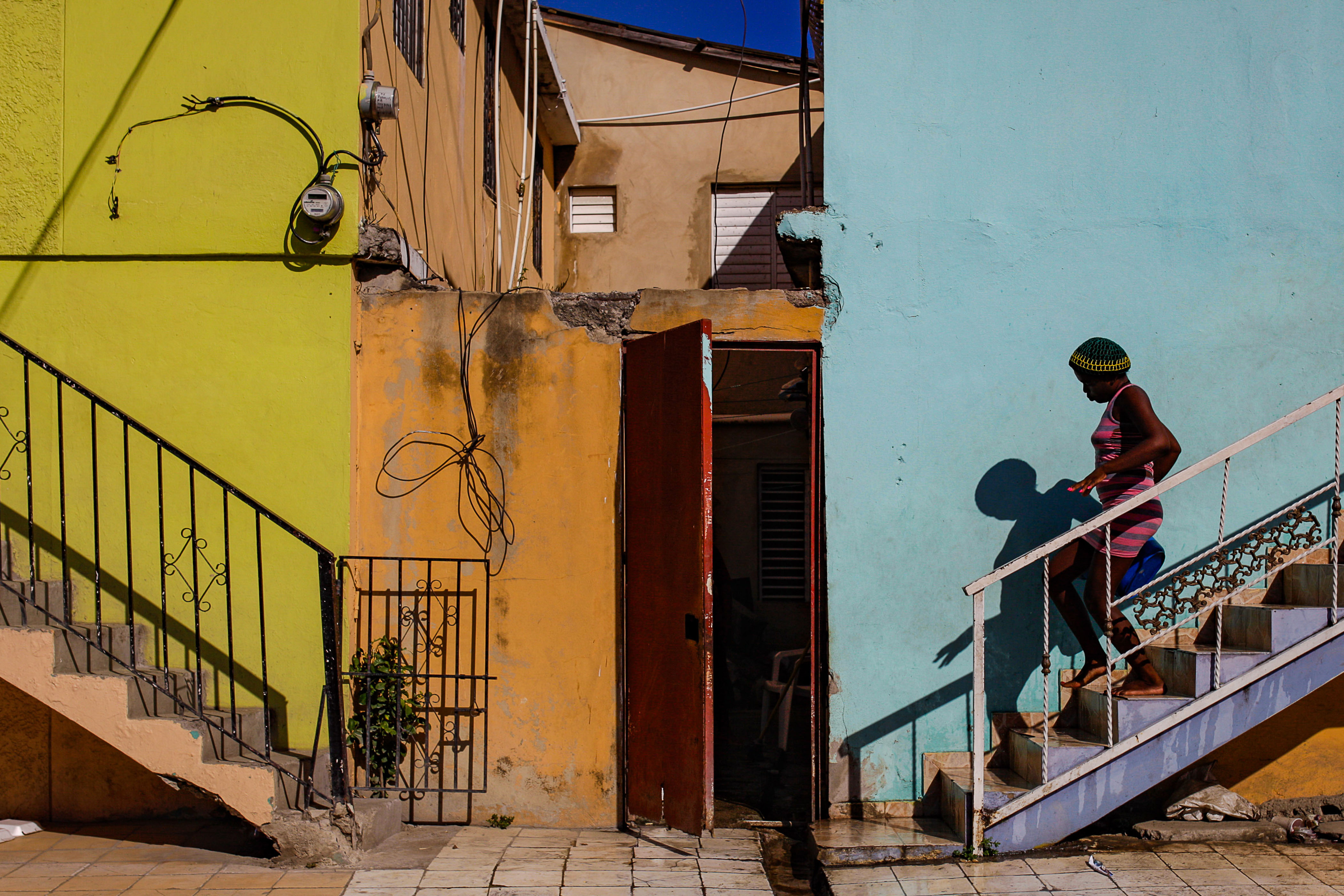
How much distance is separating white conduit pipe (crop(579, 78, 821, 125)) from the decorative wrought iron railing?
22.2ft

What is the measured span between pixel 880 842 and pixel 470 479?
2.86m

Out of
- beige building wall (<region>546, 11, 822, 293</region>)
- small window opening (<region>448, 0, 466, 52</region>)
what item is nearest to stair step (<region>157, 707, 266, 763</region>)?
small window opening (<region>448, 0, 466, 52</region>)

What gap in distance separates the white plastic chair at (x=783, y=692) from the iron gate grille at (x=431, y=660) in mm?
2126

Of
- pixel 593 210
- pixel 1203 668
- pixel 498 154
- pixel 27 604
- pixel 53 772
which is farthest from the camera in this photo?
pixel 593 210

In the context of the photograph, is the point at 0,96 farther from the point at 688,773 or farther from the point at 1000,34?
the point at 1000,34

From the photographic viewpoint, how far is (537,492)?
5402 millimetres

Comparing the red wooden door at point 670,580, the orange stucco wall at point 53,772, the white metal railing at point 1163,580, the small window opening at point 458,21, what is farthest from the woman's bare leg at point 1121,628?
the small window opening at point 458,21

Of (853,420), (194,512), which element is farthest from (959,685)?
(194,512)

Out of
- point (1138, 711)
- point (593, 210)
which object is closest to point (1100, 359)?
point (1138, 711)

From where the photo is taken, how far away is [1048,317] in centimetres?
546

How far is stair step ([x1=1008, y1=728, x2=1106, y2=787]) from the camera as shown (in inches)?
186

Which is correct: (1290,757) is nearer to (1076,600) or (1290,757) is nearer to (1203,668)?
(1203,668)

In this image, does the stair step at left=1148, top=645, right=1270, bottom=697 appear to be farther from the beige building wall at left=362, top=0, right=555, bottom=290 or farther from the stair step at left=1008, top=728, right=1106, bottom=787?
the beige building wall at left=362, top=0, right=555, bottom=290

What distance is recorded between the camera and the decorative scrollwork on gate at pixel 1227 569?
480cm
